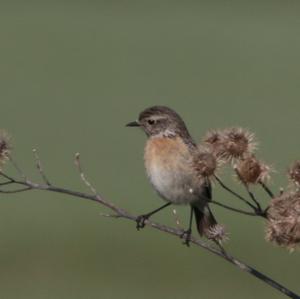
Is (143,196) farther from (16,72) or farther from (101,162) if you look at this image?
(16,72)

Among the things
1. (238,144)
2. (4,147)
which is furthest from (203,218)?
(238,144)

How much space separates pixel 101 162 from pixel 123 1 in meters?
9.98

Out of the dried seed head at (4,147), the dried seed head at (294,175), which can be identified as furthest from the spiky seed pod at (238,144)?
the dried seed head at (4,147)

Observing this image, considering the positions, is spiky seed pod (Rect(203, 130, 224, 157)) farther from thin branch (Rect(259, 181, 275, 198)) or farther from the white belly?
the white belly

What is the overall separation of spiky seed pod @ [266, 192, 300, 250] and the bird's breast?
2310 millimetres

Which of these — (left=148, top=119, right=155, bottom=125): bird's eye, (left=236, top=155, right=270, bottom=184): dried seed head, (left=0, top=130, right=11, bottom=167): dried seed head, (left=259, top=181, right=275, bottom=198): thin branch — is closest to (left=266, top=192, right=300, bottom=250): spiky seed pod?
(left=259, top=181, right=275, bottom=198): thin branch

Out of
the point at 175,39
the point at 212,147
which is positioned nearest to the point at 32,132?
the point at 175,39

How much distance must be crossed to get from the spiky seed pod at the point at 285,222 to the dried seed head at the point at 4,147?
4.37ft

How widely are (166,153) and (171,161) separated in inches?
3.1

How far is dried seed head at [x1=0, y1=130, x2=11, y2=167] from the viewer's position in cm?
569

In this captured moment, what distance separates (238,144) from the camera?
5.36m

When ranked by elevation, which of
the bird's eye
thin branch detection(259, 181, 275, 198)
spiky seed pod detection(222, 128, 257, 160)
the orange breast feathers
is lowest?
thin branch detection(259, 181, 275, 198)

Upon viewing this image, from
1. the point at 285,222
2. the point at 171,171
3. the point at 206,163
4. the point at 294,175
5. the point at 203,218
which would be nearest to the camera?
the point at 285,222

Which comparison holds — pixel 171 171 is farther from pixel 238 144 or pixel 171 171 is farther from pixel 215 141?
pixel 238 144
